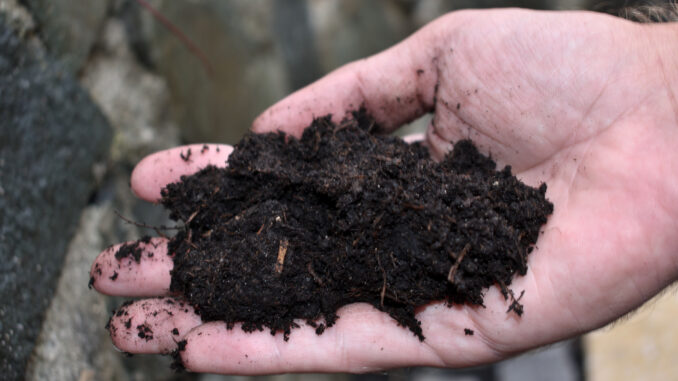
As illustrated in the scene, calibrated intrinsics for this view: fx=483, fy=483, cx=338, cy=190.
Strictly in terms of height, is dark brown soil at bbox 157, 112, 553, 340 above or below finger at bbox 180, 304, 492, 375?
above

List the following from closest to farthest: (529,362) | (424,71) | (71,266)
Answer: (71,266), (424,71), (529,362)

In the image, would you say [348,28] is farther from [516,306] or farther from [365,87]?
[516,306]

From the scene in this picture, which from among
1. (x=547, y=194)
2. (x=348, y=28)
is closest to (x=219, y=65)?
(x=348, y=28)

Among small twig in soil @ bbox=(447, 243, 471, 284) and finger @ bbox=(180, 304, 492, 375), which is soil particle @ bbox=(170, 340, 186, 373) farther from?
small twig in soil @ bbox=(447, 243, 471, 284)

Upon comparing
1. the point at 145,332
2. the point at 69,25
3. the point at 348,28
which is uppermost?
the point at 348,28

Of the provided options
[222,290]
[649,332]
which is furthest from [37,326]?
[649,332]

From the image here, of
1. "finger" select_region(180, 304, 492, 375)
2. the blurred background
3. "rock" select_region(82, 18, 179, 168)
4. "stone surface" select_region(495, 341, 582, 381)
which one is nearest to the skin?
"finger" select_region(180, 304, 492, 375)

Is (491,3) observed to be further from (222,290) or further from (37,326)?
(37,326)
